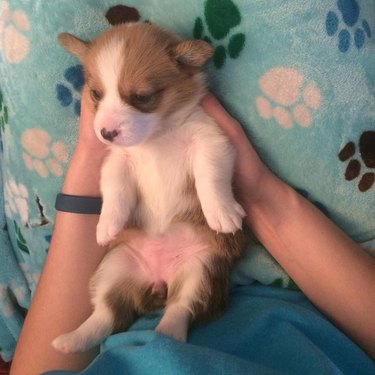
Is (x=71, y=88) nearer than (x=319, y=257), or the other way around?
(x=319, y=257)

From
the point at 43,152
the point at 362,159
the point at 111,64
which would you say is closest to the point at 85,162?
the point at 43,152

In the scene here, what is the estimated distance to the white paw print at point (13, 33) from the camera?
4.73 feet

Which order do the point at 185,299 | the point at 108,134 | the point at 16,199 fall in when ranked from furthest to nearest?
the point at 16,199 < the point at 185,299 < the point at 108,134

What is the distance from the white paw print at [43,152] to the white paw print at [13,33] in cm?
26

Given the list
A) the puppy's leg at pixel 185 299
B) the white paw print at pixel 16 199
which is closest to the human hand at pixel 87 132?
the white paw print at pixel 16 199

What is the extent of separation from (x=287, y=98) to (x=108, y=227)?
2.32ft

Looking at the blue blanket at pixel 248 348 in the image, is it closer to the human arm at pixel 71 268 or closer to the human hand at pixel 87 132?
the human arm at pixel 71 268

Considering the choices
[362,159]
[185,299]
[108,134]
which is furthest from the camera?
[362,159]

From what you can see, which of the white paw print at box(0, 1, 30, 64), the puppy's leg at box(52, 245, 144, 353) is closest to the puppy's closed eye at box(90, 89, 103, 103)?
the white paw print at box(0, 1, 30, 64)

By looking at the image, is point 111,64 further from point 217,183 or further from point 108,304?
point 108,304

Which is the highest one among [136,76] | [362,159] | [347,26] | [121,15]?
[347,26]

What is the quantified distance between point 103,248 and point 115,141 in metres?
0.48

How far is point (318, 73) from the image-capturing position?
136 cm

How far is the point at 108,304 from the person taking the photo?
139cm
